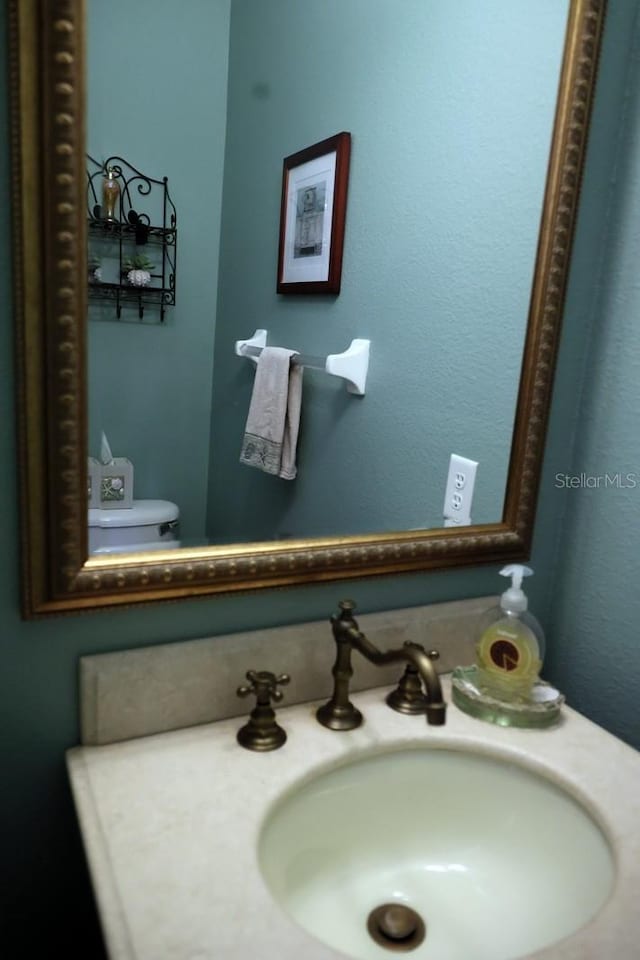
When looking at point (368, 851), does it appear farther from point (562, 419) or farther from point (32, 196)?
point (32, 196)

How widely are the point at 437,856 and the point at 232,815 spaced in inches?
12.7

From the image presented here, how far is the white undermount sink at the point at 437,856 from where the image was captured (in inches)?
28.9

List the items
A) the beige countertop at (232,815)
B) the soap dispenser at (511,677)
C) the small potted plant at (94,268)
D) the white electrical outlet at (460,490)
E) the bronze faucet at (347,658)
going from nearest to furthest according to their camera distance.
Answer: the beige countertop at (232,815), the small potted plant at (94,268), the bronze faucet at (347,658), the soap dispenser at (511,677), the white electrical outlet at (460,490)

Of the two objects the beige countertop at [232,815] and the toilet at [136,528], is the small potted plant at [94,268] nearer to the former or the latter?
the toilet at [136,528]

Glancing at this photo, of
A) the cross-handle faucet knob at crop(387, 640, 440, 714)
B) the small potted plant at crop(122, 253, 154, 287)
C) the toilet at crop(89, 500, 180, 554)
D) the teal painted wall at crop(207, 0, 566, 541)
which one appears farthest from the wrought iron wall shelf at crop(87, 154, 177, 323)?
the cross-handle faucet knob at crop(387, 640, 440, 714)

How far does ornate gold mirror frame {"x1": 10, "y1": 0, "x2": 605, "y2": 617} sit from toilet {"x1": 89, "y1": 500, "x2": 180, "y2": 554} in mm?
17

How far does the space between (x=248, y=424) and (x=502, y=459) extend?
40 cm

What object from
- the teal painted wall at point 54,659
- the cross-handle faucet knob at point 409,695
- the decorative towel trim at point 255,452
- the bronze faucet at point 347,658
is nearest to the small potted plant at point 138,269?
the teal painted wall at point 54,659

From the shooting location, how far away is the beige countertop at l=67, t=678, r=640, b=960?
1.82 feet

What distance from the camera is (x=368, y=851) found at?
840mm

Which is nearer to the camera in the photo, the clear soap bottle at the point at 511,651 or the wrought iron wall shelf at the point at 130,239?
the wrought iron wall shelf at the point at 130,239

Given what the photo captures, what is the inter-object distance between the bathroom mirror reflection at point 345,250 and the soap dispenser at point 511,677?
0.53 feet

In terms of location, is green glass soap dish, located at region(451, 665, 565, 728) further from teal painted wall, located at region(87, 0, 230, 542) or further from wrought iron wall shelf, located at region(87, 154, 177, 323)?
wrought iron wall shelf, located at region(87, 154, 177, 323)

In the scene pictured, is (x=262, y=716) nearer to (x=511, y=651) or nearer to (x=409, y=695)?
(x=409, y=695)
